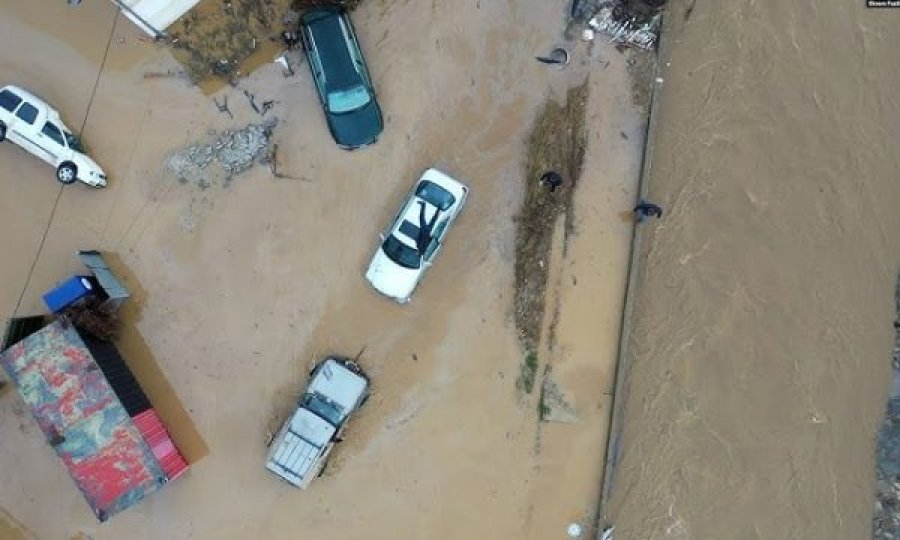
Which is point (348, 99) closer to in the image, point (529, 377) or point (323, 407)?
point (323, 407)

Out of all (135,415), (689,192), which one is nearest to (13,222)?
(135,415)

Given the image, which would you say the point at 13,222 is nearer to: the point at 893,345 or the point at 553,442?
the point at 553,442

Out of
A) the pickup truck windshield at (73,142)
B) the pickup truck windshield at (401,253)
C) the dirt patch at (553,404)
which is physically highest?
the pickup truck windshield at (73,142)

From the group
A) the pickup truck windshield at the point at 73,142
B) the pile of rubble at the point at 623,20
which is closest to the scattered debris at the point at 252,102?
the pickup truck windshield at the point at 73,142

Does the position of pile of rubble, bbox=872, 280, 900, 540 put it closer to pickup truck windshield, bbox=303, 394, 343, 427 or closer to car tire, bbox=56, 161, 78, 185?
pickup truck windshield, bbox=303, 394, 343, 427

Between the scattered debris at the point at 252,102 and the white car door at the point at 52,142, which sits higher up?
the white car door at the point at 52,142

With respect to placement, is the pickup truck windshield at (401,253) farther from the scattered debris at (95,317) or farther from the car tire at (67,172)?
the car tire at (67,172)

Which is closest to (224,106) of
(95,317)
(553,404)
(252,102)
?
(252,102)
